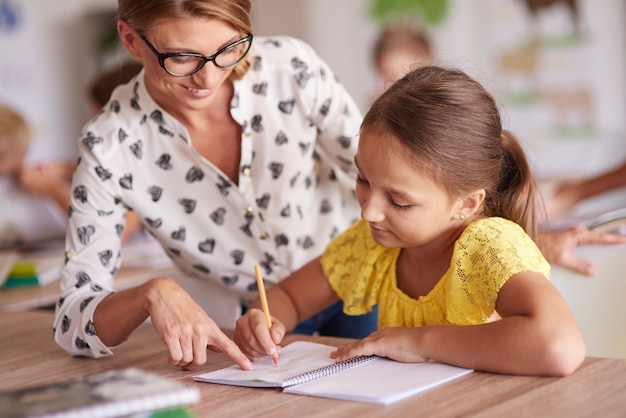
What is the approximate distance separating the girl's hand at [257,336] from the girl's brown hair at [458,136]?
330 mm

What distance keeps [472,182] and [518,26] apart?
336cm

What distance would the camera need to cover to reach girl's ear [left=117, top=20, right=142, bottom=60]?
162cm

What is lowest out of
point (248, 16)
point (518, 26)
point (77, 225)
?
point (518, 26)

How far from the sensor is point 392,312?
154 centimetres

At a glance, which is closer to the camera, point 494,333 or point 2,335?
point 494,333

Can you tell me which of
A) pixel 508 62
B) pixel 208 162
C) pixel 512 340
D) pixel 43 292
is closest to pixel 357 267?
pixel 208 162

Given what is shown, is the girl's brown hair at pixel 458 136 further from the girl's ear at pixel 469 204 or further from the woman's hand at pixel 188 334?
the woman's hand at pixel 188 334

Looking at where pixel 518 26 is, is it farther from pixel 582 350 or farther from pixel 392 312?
pixel 582 350

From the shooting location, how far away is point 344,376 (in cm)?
124

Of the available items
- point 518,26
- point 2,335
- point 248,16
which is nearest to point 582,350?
point 248,16

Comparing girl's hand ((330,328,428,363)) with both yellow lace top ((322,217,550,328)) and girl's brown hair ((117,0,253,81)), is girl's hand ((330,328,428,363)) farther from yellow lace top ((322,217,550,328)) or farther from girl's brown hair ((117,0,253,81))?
girl's brown hair ((117,0,253,81))

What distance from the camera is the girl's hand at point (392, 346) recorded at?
1.28 meters

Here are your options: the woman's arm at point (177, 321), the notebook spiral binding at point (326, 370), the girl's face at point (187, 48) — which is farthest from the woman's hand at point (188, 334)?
the girl's face at point (187, 48)

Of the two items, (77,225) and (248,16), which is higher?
(248,16)
